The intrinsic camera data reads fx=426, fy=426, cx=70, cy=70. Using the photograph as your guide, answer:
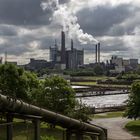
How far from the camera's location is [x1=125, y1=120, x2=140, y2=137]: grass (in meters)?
59.2

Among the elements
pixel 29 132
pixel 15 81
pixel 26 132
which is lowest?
pixel 26 132

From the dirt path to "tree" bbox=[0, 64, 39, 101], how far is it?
42.4 ft

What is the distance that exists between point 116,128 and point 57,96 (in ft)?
34.5

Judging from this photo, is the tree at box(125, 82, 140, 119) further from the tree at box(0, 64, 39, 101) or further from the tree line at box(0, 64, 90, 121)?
the tree at box(0, 64, 39, 101)

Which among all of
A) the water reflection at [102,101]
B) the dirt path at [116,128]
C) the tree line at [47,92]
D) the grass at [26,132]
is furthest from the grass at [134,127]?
the water reflection at [102,101]

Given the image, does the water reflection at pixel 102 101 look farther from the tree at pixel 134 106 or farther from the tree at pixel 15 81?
the tree at pixel 15 81

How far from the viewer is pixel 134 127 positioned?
63188mm

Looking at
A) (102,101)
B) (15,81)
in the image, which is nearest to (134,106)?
(15,81)

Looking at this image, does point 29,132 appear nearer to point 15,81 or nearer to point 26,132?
point 26,132

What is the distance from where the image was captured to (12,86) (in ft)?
214

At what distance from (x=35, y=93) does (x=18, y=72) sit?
645cm

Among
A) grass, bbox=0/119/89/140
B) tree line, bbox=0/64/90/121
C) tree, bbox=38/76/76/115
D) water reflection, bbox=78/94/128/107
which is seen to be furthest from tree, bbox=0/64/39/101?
water reflection, bbox=78/94/128/107

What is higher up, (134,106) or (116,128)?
(134,106)

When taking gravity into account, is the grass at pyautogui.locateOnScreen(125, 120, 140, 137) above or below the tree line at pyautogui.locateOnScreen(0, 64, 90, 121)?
below
